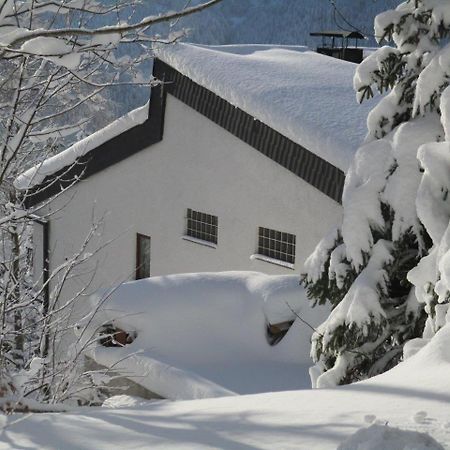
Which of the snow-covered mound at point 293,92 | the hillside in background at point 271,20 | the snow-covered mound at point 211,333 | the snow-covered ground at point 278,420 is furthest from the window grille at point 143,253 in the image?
the hillside in background at point 271,20

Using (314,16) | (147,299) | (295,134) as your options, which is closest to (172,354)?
(147,299)

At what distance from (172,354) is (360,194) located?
4.80 m

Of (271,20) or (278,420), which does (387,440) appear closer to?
(278,420)

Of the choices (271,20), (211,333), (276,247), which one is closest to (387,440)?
(211,333)

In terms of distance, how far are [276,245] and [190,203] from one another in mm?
2178

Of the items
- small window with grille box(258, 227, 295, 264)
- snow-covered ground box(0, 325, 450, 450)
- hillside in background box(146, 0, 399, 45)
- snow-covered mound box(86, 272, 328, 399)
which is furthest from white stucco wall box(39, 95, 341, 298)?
hillside in background box(146, 0, 399, 45)

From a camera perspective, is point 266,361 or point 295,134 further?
point 295,134

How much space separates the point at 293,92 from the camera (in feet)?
42.8

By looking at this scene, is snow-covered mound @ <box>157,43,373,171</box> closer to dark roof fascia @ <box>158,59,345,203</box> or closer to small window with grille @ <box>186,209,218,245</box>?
dark roof fascia @ <box>158,59,345,203</box>

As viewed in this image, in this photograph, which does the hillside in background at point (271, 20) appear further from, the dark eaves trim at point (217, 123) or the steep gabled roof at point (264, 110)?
the steep gabled roof at point (264, 110)

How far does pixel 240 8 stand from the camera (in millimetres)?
103812

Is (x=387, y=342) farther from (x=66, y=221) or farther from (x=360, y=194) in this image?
(x=66, y=221)

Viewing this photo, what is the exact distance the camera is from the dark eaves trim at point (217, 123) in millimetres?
12141

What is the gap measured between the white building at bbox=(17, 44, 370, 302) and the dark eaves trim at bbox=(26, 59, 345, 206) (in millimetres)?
21
